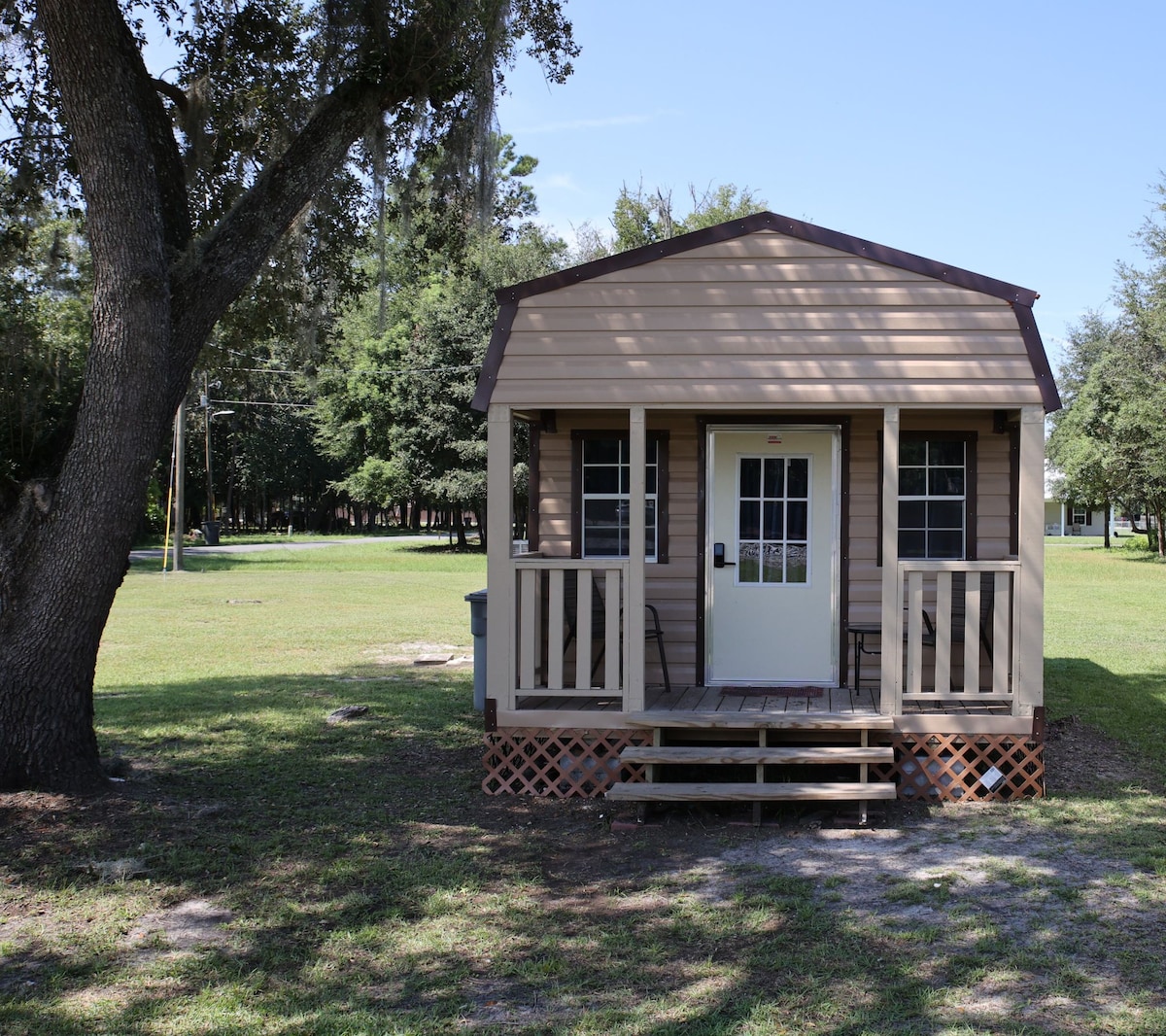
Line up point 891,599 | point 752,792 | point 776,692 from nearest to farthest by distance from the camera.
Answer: point 752,792
point 891,599
point 776,692

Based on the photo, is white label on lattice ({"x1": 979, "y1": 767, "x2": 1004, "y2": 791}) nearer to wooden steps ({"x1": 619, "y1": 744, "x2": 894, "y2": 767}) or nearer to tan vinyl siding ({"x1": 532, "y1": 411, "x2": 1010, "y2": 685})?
wooden steps ({"x1": 619, "y1": 744, "x2": 894, "y2": 767})

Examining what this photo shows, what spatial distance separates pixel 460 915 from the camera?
14.9 ft

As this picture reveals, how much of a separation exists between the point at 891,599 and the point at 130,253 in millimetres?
4792

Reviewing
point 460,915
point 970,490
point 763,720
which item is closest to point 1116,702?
point 970,490

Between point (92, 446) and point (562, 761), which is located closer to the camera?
point (92, 446)

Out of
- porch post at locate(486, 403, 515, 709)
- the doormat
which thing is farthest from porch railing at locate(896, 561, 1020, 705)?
porch post at locate(486, 403, 515, 709)

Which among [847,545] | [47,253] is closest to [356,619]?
[47,253]

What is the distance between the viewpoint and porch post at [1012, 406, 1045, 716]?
6.40m

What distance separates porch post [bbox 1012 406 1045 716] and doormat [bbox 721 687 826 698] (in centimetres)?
139

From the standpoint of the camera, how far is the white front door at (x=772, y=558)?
768 centimetres

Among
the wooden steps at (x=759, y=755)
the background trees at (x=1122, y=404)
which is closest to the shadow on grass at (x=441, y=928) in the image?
the wooden steps at (x=759, y=755)

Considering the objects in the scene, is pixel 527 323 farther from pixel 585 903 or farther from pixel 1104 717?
pixel 1104 717

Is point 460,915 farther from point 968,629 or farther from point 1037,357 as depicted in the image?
point 1037,357

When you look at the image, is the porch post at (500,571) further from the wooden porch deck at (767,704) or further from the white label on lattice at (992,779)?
the white label on lattice at (992,779)
